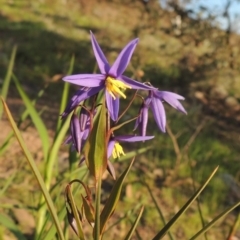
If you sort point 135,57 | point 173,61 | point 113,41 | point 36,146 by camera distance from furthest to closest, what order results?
point 113,41
point 173,61
point 135,57
point 36,146

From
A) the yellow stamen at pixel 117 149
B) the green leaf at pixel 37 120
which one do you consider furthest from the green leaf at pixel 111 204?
the green leaf at pixel 37 120

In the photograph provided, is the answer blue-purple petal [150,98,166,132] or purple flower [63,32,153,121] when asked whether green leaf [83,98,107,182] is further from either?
blue-purple petal [150,98,166,132]

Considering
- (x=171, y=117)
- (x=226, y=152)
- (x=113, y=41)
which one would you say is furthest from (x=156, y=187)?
(x=113, y=41)

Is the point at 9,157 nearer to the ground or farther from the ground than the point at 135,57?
nearer to the ground

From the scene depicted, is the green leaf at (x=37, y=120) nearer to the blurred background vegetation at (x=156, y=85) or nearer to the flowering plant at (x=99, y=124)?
the blurred background vegetation at (x=156, y=85)

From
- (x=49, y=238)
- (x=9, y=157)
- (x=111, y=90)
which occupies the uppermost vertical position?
(x=111, y=90)

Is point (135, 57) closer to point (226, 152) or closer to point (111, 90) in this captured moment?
point (226, 152)

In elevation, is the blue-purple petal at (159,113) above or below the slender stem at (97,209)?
above
